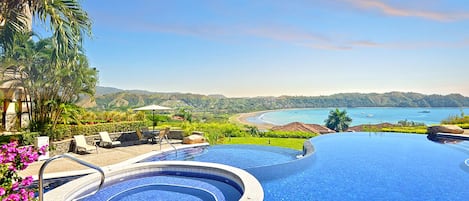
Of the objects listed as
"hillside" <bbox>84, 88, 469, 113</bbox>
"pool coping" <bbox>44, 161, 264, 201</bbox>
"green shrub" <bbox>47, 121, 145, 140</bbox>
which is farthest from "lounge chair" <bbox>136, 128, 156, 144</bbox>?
"hillside" <bbox>84, 88, 469, 113</bbox>

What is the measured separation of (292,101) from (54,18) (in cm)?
9868

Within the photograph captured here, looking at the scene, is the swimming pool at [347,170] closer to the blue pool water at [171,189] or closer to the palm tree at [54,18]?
the blue pool water at [171,189]

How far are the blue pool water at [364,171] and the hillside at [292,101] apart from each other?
5477 centimetres

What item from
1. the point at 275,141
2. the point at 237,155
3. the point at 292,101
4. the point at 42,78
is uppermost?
the point at 292,101

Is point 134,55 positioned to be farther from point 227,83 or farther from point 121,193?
point 121,193

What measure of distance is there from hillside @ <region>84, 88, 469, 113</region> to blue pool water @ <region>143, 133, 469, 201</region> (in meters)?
54.8

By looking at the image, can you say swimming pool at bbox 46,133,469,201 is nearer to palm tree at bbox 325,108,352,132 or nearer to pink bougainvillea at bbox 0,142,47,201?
pink bougainvillea at bbox 0,142,47,201

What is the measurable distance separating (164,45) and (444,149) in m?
20.3

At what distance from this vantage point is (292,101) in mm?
102062

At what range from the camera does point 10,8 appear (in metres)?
6.13

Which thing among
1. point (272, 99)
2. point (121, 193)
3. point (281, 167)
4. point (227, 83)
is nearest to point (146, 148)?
point (121, 193)

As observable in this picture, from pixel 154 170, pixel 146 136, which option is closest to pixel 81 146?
pixel 146 136

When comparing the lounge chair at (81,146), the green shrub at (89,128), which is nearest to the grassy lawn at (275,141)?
the green shrub at (89,128)

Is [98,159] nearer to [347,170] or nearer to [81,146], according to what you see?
[81,146]
